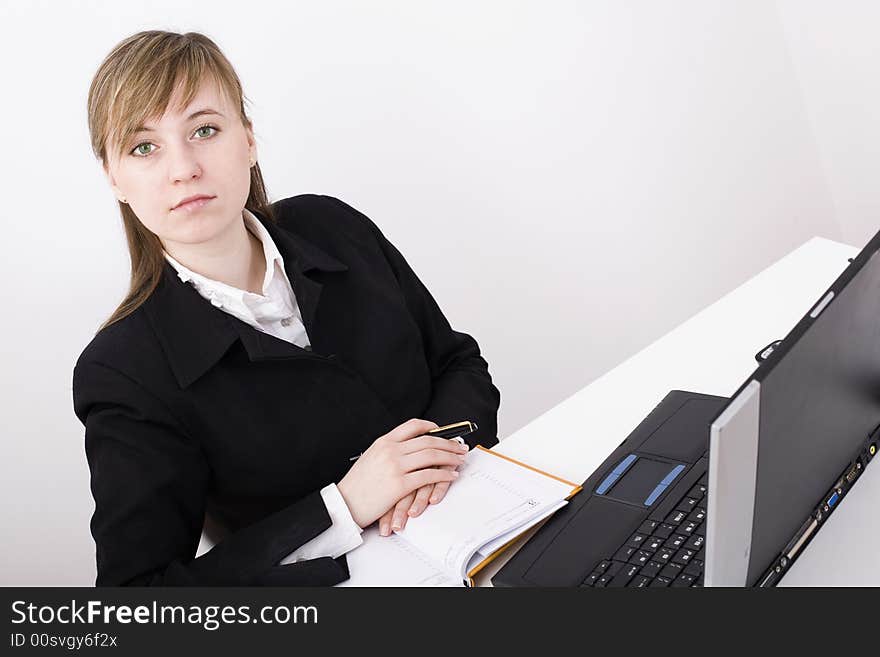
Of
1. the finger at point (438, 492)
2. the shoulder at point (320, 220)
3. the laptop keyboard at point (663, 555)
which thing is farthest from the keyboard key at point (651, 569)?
the shoulder at point (320, 220)

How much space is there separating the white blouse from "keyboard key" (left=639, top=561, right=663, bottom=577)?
0.40 m

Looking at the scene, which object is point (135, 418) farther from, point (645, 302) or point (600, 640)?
point (645, 302)

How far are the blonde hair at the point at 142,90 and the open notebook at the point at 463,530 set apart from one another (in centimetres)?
56

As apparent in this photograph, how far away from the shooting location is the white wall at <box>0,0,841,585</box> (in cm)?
229

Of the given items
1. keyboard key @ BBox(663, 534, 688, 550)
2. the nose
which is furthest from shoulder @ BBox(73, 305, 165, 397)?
keyboard key @ BBox(663, 534, 688, 550)

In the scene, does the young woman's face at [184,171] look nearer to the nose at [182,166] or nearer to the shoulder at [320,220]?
the nose at [182,166]

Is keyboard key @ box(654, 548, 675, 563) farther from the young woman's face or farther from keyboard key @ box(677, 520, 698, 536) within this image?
the young woman's face

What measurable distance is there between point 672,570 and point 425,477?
38 centimetres

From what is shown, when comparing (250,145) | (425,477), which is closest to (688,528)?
(425,477)

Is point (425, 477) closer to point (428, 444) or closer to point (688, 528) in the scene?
point (428, 444)

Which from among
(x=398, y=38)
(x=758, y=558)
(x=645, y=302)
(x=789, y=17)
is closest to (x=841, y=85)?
(x=789, y=17)

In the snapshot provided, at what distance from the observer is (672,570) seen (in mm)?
1270

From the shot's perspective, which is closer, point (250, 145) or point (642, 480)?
point (642, 480)

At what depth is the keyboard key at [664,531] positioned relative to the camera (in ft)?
4.41
